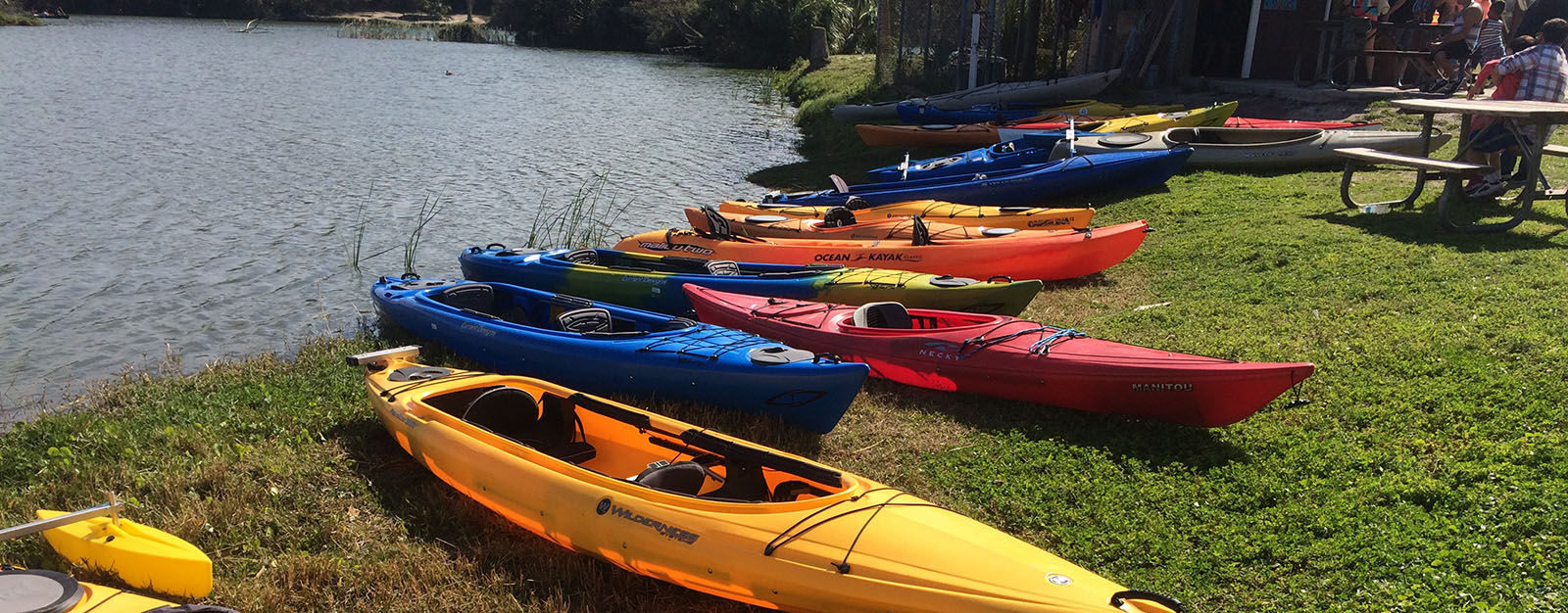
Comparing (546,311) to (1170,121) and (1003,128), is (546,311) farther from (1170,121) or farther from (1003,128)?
(1170,121)

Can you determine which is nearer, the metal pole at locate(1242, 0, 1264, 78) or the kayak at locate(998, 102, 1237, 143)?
the kayak at locate(998, 102, 1237, 143)

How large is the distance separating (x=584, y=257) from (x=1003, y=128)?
793 centimetres

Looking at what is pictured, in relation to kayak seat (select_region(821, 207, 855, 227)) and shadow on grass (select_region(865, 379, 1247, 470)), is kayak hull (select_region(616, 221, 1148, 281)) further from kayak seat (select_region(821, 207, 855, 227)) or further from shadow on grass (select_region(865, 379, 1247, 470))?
shadow on grass (select_region(865, 379, 1247, 470))

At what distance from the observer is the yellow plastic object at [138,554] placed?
432 cm

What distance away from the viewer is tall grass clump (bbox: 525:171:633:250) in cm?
1255

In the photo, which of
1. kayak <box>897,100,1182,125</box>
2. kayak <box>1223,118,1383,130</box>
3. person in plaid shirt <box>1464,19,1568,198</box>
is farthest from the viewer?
kayak <box>897,100,1182,125</box>

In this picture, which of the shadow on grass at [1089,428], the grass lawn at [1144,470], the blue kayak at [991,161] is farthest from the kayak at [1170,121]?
the shadow on grass at [1089,428]

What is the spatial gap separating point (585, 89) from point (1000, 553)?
1093 inches

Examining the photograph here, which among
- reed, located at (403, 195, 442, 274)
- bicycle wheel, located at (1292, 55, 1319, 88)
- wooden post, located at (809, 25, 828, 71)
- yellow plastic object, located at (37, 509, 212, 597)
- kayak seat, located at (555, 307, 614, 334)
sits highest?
wooden post, located at (809, 25, 828, 71)

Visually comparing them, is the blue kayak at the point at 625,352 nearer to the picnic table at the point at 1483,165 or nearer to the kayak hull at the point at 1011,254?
the kayak hull at the point at 1011,254

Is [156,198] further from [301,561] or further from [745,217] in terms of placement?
[301,561]

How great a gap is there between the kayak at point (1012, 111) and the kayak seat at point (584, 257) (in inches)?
358

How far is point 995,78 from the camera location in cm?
2044

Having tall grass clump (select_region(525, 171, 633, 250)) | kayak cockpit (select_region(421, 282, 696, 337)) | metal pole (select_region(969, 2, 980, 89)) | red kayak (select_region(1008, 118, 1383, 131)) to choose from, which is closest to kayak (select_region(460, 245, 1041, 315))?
kayak cockpit (select_region(421, 282, 696, 337))
